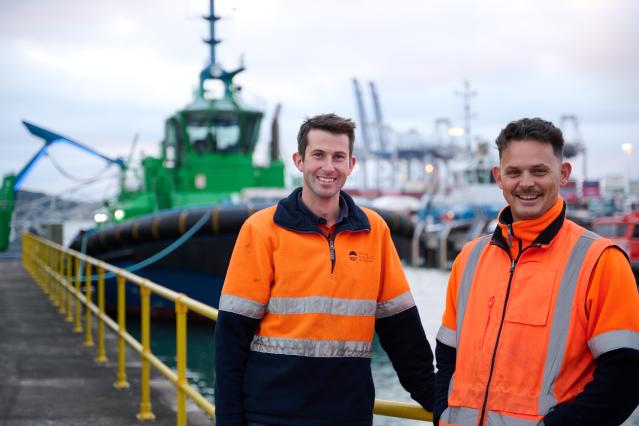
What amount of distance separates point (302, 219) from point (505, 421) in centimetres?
87

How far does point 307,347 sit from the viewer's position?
2.48 metres

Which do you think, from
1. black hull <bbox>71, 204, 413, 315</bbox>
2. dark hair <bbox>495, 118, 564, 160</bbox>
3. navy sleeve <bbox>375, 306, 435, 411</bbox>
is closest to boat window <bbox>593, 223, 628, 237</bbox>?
black hull <bbox>71, 204, 413, 315</bbox>

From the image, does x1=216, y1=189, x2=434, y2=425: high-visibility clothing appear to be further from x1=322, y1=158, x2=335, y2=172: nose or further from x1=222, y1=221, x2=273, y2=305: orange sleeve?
x1=322, y1=158, x2=335, y2=172: nose

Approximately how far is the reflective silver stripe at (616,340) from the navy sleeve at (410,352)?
2.70 feet

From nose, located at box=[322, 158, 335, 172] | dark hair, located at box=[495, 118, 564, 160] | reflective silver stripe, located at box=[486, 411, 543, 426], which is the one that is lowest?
reflective silver stripe, located at box=[486, 411, 543, 426]

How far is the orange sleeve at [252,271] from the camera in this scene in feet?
8.13

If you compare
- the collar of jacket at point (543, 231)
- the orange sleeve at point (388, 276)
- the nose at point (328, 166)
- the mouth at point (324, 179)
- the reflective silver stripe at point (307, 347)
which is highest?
the nose at point (328, 166)

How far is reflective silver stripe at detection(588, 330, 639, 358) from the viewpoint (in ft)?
6.04

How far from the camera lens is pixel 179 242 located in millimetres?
12109

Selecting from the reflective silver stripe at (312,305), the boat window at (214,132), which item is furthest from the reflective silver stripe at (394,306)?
the boat window at (214,132)

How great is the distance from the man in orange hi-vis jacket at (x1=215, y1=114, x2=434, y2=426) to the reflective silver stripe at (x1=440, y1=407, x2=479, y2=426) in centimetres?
45

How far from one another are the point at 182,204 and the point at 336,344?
13090 mm

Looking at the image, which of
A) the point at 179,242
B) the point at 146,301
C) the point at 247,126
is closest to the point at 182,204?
the point at 247,126

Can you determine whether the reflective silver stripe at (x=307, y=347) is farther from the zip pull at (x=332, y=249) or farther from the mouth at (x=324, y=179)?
the mouth at (x=324, y=179)
